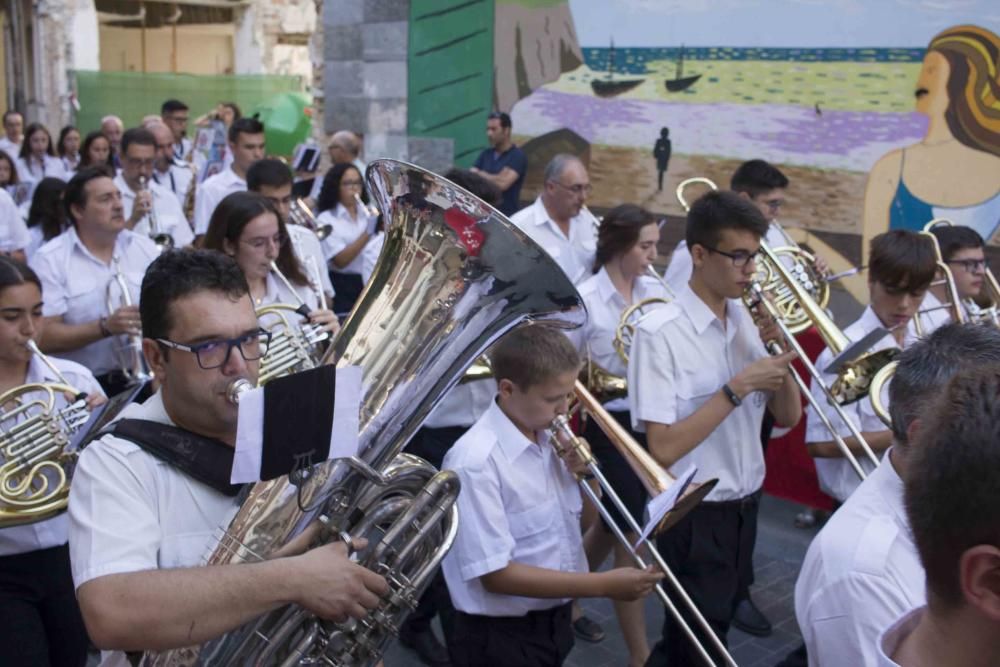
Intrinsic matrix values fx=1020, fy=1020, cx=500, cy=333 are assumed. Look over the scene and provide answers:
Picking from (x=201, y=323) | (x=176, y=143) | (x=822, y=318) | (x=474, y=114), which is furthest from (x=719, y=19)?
(x=201, y=323)

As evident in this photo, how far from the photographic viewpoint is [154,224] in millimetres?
6953

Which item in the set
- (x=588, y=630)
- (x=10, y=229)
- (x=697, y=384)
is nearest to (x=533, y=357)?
(x=697, y=384)

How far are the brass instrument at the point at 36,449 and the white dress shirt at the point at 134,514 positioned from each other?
3.19 feet

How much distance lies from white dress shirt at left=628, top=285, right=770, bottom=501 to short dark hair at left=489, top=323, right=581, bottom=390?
1.19 ft

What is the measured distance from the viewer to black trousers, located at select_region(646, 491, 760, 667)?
3475mm

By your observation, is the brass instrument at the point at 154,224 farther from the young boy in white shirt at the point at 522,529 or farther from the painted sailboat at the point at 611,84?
the painted sailboat at the point at 611,84

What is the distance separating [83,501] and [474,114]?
10.0 metres

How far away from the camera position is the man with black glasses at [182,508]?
1.82 m

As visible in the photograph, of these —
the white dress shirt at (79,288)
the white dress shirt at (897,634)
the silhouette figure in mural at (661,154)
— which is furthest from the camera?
the silhouette figure in mural at (661,154)

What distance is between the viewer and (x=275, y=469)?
1.84m

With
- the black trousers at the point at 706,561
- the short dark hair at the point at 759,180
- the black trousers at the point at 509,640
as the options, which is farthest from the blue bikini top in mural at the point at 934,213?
the black trousers at the point at 509,640

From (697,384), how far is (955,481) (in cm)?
232

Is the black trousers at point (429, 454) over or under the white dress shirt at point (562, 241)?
under

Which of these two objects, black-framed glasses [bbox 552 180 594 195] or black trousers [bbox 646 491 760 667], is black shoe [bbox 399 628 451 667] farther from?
black-framed glasses [bbox 552 180 594 195]
